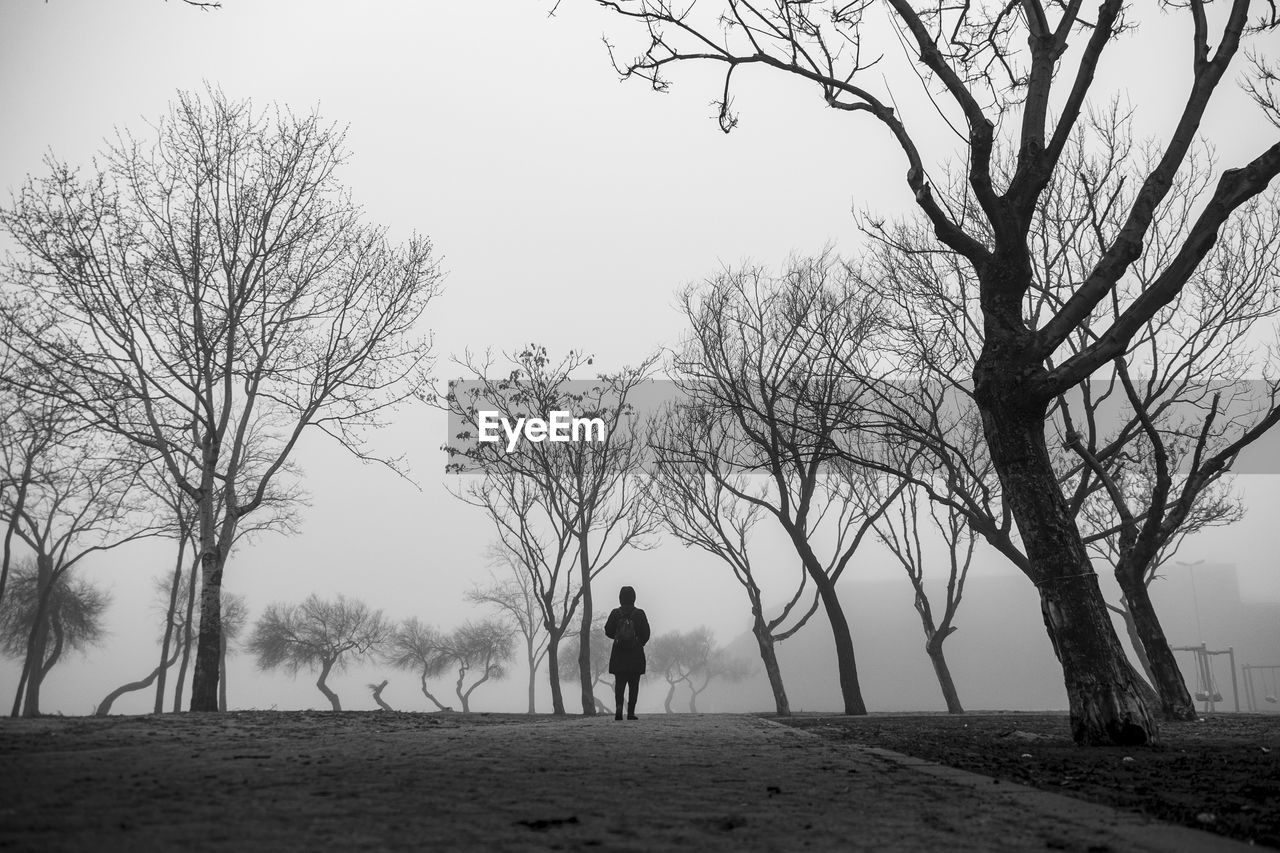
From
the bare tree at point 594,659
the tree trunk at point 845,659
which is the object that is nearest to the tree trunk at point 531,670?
the bare tree at point 594,659

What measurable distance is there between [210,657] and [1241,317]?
2103cm

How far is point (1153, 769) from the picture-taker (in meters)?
6.09

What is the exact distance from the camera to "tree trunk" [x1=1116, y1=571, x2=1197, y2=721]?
14.8 m

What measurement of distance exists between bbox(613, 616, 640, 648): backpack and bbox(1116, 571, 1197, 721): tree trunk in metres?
8.28

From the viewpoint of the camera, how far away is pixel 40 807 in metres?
3.18

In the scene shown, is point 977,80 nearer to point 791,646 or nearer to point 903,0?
point 903,0

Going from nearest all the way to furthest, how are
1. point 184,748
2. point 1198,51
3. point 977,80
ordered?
point 184,748, point 1198,51, point 977,80

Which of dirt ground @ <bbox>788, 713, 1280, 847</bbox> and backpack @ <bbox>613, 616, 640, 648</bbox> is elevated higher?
backpack @ <bbox>613, 616, 640, 648</bbox>

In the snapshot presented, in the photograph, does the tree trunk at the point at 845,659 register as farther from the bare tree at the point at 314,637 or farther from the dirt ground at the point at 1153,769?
the bare tree at the point at 314,637

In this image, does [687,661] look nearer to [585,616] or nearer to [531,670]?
[531,670]

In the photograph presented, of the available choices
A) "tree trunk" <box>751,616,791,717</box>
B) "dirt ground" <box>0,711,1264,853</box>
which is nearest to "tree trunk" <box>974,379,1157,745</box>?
"dirt ground" <box>0,711,1264,853</box>

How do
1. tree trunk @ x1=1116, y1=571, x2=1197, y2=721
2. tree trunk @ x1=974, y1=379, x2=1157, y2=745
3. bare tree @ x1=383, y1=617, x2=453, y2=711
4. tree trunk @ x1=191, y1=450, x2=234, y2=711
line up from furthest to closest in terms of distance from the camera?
bare tree @ x1=383, y1=617, x2=453, y2=711 → tree trunk @ x1=191, y1=450, x2=234, y2=711 → tree trunk @ x1=1116, y1=571, x2=1197, y2=721 → tree trunk @ x1=974, y1=379, x2=1157, y2=745

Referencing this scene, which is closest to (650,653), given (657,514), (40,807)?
(657,514)

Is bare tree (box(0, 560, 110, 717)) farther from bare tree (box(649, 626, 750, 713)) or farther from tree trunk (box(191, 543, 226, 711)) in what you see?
bare tree (box(649, 626, 750, 713))
